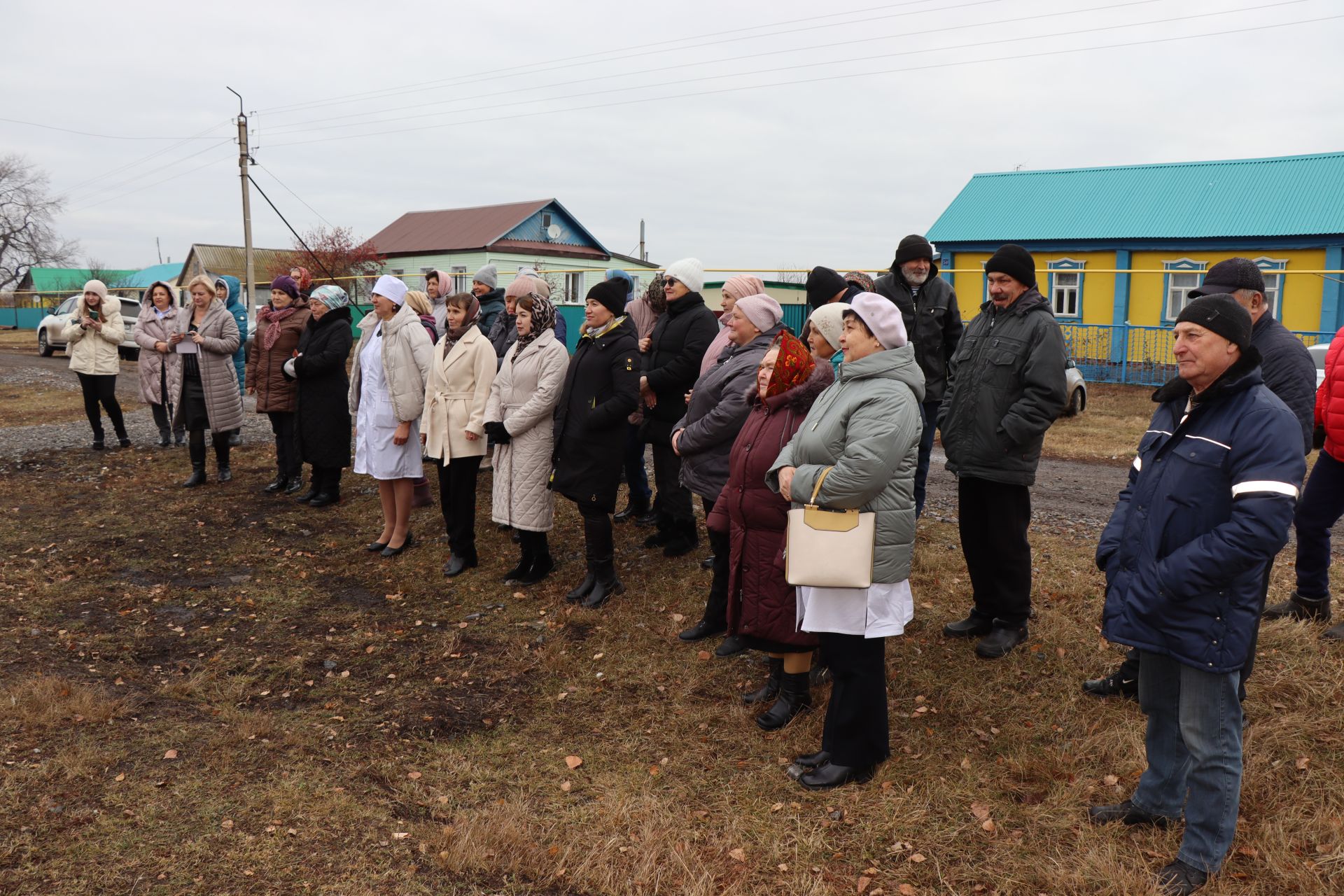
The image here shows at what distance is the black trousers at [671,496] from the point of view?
6.76 metres

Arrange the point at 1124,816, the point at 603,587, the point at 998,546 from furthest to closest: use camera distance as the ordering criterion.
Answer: the point at 603,587, the point at 998,546, the point at 1124,816

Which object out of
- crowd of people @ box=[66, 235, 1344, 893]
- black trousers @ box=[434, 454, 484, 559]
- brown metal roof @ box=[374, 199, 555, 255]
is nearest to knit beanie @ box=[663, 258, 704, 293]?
crowd of people @ box=[66, 235, 1344, 893]

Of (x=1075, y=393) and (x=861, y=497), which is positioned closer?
(x=861, y=497)

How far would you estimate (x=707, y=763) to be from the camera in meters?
4.29

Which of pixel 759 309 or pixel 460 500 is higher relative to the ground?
pixel 759 309

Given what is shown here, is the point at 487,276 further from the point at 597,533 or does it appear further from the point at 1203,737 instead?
the point at 1203,737

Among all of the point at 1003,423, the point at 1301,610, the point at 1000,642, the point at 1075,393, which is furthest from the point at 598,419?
the point at 1075,393

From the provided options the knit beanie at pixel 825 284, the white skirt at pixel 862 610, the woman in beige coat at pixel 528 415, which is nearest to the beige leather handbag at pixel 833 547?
the white skirt at pixel 862 610

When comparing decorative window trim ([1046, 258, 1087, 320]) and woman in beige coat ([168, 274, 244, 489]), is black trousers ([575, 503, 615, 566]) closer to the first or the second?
woman in beige coat ([168, 274, 244, 489])

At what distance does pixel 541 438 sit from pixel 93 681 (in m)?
2.79

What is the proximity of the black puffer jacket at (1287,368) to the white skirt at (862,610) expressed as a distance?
192cm

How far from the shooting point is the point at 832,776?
3957mm

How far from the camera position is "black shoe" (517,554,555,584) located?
6574 millimetres

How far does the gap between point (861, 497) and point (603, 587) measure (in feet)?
9.38
